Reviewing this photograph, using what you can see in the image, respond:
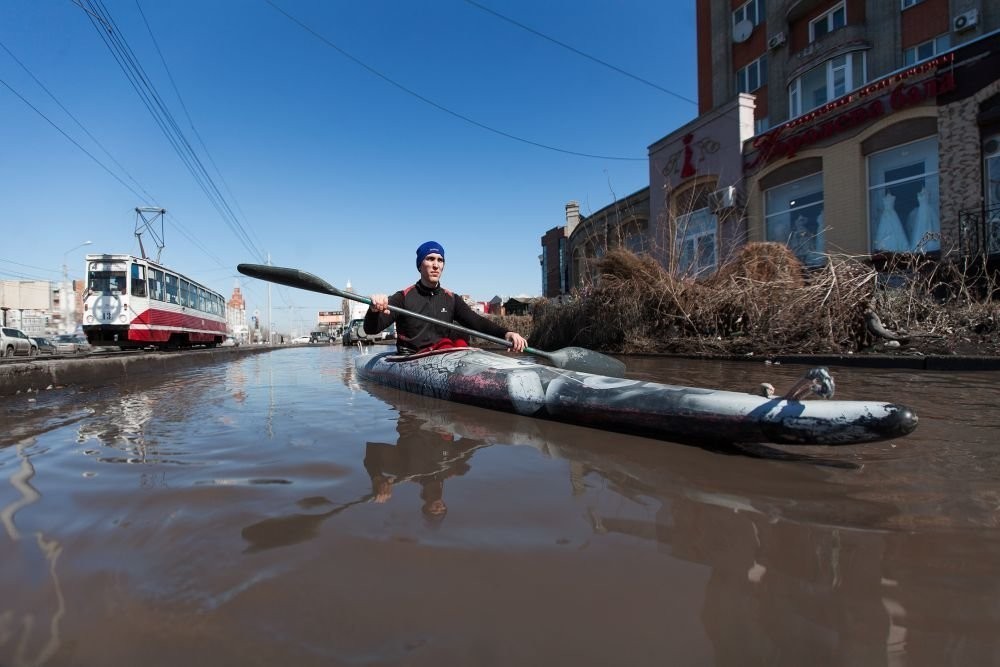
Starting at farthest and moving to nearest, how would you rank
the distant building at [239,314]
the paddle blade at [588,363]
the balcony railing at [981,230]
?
1. the distant building at [239,314]
2. the balcony railing at [981,230]
3. the paddle blade at [588,363]

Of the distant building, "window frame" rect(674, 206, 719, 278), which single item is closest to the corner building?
"window frame" rect(674, 206, 719, 278)

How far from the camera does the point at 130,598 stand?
1103 millimetres

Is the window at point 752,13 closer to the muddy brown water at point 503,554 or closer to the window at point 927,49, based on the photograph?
the window at point 927,49

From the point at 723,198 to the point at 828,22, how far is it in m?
7.26

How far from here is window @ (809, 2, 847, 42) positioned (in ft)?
48.7

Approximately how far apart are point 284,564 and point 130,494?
0.97 m

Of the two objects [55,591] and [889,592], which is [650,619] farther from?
[55,591]

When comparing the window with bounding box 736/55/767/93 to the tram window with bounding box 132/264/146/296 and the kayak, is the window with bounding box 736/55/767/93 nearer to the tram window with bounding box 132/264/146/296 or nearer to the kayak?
the kayak

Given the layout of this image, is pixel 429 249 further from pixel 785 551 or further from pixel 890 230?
pixel 890 230

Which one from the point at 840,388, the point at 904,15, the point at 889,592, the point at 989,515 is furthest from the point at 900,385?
the point at 904,15

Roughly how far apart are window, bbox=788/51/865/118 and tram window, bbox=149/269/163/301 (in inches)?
778

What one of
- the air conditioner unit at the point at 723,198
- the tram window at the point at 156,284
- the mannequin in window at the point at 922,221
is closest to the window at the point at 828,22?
the air conditioner unit at the point at 723,198

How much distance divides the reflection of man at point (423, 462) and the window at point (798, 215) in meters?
11.7

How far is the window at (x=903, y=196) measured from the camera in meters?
10.3
